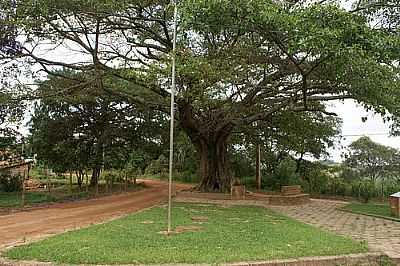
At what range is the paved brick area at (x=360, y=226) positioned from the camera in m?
8.63

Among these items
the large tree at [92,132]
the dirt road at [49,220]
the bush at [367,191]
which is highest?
the large tree at [92,132]

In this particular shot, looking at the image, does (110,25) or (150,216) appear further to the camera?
(110,25)

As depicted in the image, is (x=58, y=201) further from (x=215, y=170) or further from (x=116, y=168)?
(x=116, y=168)

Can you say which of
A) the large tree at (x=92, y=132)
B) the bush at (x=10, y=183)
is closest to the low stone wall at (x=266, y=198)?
the large tree at (x=92, y=132)

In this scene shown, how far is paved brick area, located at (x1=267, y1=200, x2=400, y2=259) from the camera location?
8.63 m

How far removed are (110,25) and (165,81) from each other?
8.79 feet

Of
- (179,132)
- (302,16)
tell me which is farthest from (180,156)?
→ (302,16)

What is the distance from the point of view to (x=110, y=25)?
14672 millimetres

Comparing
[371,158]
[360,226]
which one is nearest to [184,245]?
[360,226]

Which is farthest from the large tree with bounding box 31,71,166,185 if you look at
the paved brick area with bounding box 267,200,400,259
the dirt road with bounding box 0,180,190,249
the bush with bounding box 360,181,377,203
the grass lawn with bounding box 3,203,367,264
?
the grass lawn with bounding box 3,203,367,264

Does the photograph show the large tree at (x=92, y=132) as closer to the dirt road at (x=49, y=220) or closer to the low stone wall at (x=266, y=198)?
the low stone wall at (x=266, y=198)

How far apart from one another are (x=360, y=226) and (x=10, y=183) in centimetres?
1539

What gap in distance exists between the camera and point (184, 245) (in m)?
7.74

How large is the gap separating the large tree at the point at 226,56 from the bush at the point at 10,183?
5.57 meters
